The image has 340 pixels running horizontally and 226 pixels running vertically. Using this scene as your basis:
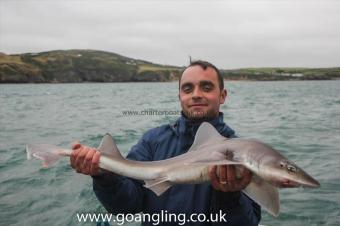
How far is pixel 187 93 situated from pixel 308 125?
2212 centimetres

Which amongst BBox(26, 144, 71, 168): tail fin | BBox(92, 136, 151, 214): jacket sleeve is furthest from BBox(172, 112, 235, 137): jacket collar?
BBox(26, 144, 71, 168): tail fin

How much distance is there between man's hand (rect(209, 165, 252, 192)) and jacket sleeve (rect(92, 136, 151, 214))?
1156 mm

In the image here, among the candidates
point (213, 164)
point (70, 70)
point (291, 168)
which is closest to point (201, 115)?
point (213, 164)

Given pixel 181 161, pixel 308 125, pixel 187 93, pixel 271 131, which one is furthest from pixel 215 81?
pixel 308 125

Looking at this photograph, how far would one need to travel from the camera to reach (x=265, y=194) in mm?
3713

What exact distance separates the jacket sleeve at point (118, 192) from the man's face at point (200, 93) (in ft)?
3.58

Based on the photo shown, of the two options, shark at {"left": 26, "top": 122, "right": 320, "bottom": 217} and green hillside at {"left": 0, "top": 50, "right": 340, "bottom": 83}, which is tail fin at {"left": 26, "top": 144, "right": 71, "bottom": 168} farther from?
green hillside at {"left": 0, "top": 50, "right": 340, "bottom": 83}

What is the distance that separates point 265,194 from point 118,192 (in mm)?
1666

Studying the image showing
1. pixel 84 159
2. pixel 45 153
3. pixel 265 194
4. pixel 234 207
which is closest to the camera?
pixel 265 194

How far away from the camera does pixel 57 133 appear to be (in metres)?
22.1

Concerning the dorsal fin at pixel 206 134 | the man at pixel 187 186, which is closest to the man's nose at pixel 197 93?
the man at pixel 187 186

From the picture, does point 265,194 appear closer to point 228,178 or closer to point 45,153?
point 228,178

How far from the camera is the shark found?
3367 millimetres

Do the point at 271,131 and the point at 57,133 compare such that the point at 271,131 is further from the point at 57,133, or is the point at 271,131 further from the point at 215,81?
the point at 215,81
